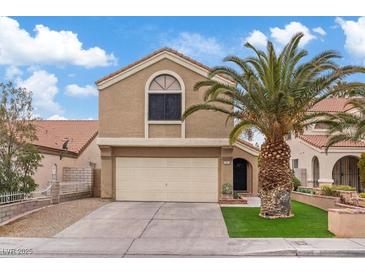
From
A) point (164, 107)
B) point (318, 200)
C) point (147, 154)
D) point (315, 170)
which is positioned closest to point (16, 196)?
point (147, 154)

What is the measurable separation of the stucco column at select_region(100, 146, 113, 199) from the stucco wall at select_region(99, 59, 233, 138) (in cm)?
93

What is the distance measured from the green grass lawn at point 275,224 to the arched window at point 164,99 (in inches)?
228

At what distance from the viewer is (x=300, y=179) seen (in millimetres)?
27844

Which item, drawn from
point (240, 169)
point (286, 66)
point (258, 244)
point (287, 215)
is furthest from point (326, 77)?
point (240, 169)

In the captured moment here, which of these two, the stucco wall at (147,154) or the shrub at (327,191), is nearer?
the shrub at (327,191)

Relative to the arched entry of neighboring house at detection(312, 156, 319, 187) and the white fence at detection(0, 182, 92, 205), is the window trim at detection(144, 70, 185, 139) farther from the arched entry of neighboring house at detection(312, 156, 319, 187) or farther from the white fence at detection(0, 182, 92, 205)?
the arched entry of neighboring house at detection(312, 156, 319, 187)

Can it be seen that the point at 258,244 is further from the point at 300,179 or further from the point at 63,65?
the point at 300,179

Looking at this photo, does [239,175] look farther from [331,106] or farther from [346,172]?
[331,106]

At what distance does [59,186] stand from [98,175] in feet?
13.8

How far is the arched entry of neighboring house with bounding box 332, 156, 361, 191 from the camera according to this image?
2691cm

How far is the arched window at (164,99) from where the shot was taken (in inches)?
832

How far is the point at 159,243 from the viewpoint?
1188 centimetres

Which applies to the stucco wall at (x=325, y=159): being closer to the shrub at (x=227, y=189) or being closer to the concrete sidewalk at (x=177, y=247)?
the shrub at (x=227, y=189)

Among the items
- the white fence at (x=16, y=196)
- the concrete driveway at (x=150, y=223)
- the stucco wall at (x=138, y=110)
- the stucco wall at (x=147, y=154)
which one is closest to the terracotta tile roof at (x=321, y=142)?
the stucco wall at (x=147, y=154)
